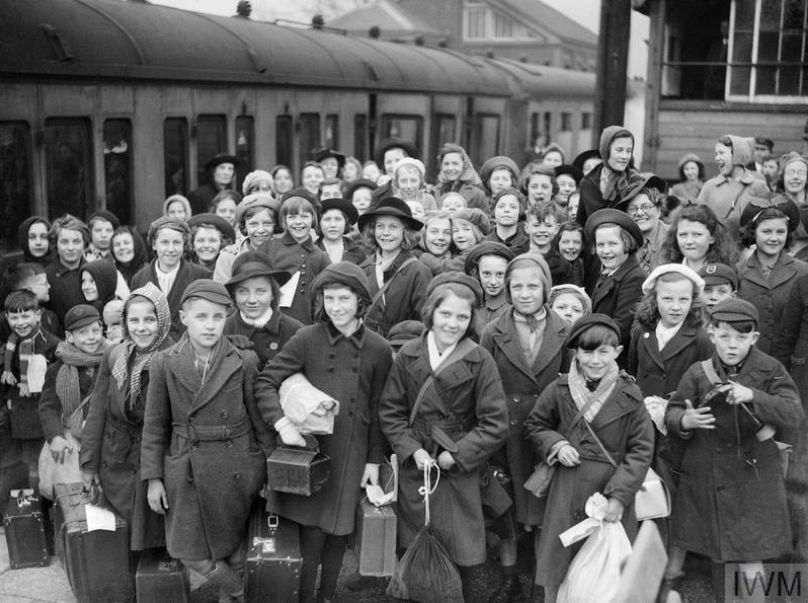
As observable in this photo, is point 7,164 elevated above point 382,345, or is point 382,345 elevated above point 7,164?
point 7,164

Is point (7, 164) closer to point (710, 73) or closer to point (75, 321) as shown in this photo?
point (75, 321)

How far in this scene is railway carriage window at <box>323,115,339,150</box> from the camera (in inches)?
497

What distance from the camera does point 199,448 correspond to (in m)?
4.43

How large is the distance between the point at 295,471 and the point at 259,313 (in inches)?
39.3

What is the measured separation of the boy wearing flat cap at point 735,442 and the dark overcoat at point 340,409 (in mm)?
1362

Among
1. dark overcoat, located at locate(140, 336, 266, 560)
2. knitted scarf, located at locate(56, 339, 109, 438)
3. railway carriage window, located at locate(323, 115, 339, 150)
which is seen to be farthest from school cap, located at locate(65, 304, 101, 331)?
railway carriage window, located at locate(323, 115, 339, 150)

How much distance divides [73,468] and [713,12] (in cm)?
1217

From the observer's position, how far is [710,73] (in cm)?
1407

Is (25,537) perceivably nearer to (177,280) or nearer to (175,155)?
(177,280)

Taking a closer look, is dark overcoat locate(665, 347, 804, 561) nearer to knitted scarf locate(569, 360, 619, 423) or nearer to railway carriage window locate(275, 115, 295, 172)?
knitted scarf locate(569, 360, 619, 423)

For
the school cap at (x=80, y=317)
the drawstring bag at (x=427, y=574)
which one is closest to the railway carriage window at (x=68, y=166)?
the school cap at (x=80, y=317)

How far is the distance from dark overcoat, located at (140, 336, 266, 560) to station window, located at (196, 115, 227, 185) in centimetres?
581

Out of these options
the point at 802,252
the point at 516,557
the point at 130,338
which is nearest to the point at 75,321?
the point at 130,338

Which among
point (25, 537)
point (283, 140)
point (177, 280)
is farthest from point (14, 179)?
point (283, 140)
